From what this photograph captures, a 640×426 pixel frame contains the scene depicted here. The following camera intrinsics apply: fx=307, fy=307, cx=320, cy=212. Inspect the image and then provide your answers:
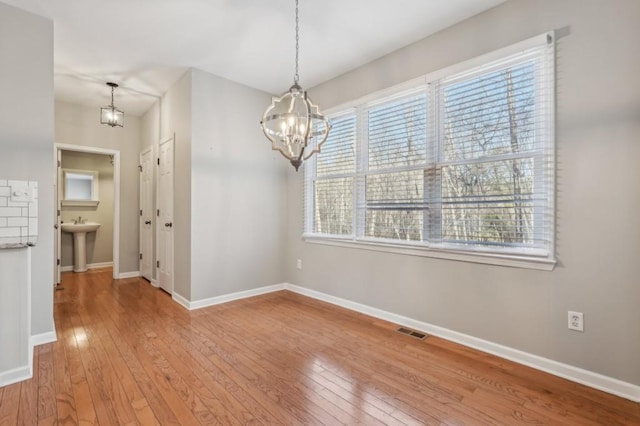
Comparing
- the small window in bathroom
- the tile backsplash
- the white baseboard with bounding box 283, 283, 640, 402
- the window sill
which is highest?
the small window in bathroom

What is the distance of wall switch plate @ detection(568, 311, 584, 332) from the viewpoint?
6.89 ft

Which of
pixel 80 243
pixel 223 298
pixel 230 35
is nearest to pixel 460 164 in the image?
→ pixel 230 35

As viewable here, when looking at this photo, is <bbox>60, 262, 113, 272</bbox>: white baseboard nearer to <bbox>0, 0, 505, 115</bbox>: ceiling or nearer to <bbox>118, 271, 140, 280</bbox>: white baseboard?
<bbox>118, 271, 140, 280</bbox>: white baseboard

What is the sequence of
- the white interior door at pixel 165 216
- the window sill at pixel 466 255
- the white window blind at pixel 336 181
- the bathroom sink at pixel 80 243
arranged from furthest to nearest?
the bathroom sink at pixel 80 243 → the white interior door at pixel 165 216 → the white window blind at pixel 336 181 → the window sill at pixel 466 255

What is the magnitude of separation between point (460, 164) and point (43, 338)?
396cm

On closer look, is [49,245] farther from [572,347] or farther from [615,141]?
[615,141]

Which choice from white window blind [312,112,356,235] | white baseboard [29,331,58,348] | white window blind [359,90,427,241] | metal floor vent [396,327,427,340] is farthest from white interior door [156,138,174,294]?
metal floor vent [396,327,427,340]

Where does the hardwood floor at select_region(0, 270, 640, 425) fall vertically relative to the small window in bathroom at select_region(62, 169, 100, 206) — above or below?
below

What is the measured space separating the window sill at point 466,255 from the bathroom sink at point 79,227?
478 centimetres

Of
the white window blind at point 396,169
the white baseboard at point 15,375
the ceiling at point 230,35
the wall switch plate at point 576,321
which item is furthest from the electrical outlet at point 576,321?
the white baseboard at point 15,375

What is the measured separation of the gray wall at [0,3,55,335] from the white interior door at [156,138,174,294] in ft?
4.93

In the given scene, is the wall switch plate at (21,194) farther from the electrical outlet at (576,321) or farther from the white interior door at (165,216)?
the electrical outlet at (576,321)

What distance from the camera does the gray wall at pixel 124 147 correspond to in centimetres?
489

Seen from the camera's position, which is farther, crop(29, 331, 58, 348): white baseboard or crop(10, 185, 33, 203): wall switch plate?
crop(29, 331, 58, 348): white baseboard
